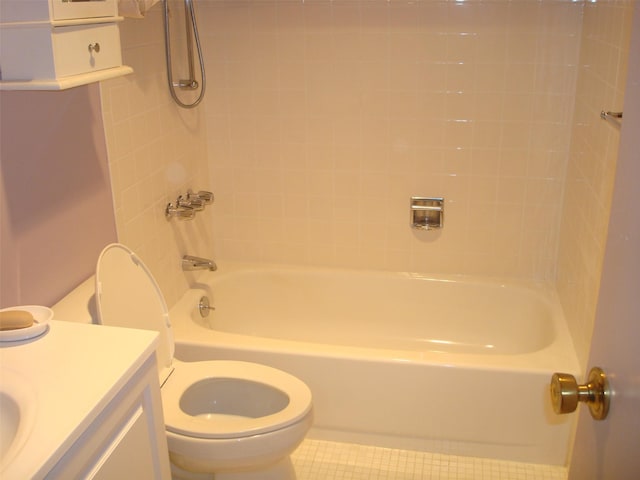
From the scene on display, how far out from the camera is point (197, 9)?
2734 mm

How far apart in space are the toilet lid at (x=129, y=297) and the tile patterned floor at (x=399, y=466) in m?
0.68

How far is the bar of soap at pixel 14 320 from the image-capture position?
1.36 meters

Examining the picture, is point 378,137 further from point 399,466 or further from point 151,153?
point 399,466

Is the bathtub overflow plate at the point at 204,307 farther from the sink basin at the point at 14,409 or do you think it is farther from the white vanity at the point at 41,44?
the sink basin at the point at 14,409

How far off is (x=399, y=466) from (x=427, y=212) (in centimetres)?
108

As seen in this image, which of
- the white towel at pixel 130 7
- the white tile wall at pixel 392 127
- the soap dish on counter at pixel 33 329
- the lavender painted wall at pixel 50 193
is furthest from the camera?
the white tile wall at pixel 392 127

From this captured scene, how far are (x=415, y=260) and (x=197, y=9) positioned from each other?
4.70 ft

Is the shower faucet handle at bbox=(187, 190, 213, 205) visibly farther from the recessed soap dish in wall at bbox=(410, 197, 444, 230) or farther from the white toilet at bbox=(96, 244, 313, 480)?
the recessed soap dish in wall at bbox=(410, 197, 444, 230)

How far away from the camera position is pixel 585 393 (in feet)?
3.22

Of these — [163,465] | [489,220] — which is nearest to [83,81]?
[163,465]

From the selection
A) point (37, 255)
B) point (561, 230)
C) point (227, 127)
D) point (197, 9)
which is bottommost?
point (561, 230)

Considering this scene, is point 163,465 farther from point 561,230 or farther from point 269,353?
point 561,230

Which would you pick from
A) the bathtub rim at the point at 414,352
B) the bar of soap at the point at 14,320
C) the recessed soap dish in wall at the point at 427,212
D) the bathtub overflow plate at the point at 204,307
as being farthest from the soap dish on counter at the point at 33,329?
the recessed soap dish in wall at the point at 427,212

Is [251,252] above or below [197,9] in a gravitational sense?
below
